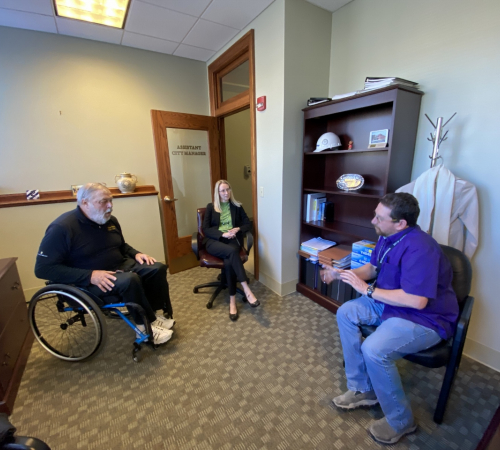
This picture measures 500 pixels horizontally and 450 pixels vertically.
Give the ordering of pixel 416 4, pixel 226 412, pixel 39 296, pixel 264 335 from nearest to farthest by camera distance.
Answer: pixel 226 412 < pixel 39 296 < pixel 416 4 < pixel 264 335

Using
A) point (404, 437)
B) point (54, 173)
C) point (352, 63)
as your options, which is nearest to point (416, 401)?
point (404, 437)

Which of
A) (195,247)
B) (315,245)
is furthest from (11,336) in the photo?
(315,245)

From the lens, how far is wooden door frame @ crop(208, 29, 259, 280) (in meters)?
2.43

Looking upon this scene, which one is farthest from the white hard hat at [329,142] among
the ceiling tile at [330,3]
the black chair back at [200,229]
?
the black chair back at [200,229]

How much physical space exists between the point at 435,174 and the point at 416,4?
1224 millimetres

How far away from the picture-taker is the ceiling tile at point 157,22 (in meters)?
2.11

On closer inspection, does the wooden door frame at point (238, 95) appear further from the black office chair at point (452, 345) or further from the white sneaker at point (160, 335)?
the black office chair at point (452, 345)

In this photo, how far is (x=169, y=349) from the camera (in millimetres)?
1857

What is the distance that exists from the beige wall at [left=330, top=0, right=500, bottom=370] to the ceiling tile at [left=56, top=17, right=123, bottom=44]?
2415mm

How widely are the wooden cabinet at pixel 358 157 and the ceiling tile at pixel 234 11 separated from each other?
954mm

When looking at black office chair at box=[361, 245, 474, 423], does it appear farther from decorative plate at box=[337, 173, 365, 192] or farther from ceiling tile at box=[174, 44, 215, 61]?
ceiling tile at box=[174, 44, 215, 61]

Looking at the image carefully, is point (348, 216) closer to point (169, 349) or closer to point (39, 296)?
point (169, 349)

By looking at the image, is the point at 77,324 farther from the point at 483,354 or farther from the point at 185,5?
the point at 483,354

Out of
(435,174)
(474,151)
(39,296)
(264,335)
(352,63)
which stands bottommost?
(264,335)
